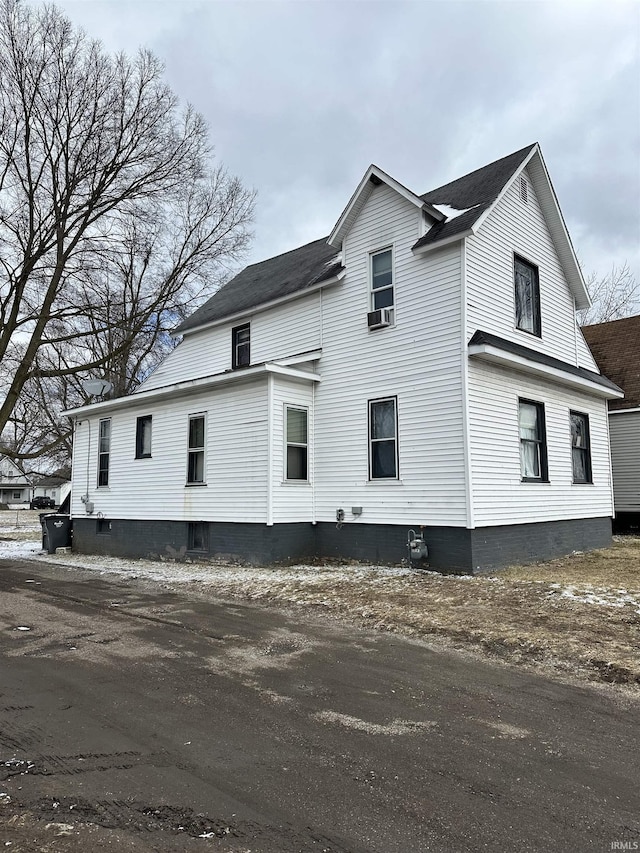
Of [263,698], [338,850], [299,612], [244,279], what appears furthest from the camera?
[244,279]

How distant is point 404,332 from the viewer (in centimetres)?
1216

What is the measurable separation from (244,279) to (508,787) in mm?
17796

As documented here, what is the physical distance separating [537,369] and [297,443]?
5186mm

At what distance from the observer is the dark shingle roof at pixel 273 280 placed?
48.1ft

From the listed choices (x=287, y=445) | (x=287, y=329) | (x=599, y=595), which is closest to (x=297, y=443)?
(x=287, y=445)

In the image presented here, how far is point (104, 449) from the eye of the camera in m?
16.8

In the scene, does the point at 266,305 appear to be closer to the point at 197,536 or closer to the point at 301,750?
the point at 197,536

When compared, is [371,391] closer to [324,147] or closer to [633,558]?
[633,558]

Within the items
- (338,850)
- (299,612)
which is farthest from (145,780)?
(299,612)

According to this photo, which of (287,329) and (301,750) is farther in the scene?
(287,329)

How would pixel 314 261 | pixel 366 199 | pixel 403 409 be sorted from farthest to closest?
pixel 314 261, pixel 366 199, pixel 403 409

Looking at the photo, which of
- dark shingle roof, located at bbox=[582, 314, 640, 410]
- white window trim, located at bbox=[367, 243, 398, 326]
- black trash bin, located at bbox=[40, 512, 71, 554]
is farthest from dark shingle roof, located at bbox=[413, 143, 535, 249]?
black trash bin, located at bbox=[40, 512, 71, 554]

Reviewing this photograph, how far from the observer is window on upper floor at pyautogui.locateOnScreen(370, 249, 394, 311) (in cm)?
1266

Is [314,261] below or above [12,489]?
above
